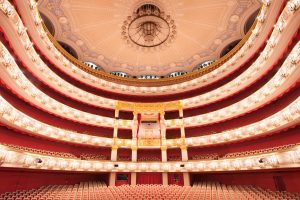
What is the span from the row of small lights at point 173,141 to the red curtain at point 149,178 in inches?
110

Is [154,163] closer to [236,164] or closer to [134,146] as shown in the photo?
[134,146]

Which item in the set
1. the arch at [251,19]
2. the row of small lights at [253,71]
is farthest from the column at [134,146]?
the arch at [251,19]

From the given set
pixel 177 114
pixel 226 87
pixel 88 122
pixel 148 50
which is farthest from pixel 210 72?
pixel 88 122

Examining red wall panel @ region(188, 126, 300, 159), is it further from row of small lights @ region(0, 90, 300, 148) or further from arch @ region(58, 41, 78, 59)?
arch @ region(58, 41, 78, 59)

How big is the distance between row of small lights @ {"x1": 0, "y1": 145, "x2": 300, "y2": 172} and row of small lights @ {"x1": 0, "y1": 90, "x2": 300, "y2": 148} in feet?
6.76

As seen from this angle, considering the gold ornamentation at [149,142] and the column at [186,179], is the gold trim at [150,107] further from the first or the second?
the column at [186,179]

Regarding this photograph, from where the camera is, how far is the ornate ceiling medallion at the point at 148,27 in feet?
48.4

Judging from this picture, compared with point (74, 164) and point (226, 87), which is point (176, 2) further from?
point (74, 164)

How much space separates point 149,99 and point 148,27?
316 inches

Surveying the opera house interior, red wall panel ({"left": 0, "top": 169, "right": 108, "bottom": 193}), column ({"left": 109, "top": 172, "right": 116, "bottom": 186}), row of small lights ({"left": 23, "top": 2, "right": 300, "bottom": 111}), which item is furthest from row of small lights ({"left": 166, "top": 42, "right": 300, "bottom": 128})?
red wall panel ({"left": 0, "top": 169, "right": 108, "bottom": 193})

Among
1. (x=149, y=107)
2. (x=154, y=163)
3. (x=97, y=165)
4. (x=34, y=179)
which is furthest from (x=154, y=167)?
(x=34, y=179)

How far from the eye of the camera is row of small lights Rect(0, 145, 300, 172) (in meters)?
7.36

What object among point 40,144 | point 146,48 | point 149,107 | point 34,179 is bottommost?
point 34,179

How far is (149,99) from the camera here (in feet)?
66.3
